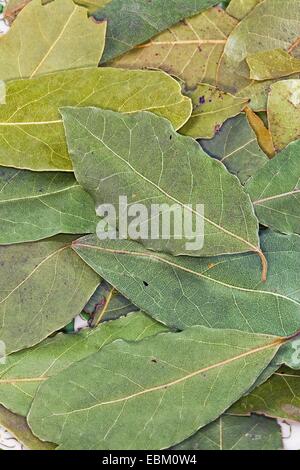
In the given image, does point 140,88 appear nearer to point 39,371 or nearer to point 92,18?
point 92,18

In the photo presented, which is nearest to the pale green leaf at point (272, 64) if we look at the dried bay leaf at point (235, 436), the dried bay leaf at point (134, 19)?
the dried bay leaf at point (134, 19)

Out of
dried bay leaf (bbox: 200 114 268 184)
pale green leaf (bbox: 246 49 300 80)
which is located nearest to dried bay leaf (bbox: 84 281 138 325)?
dried bay leaf (bbox: 200 114 268 184)

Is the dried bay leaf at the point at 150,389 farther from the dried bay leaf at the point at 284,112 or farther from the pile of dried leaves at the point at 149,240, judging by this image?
the dried bay leaf at the point at 284,112

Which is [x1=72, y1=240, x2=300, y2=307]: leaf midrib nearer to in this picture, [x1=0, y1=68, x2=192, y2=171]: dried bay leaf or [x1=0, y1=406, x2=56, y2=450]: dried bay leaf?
[x1=0, y1=68, x2=192, y2=171]: dried bay leaf
